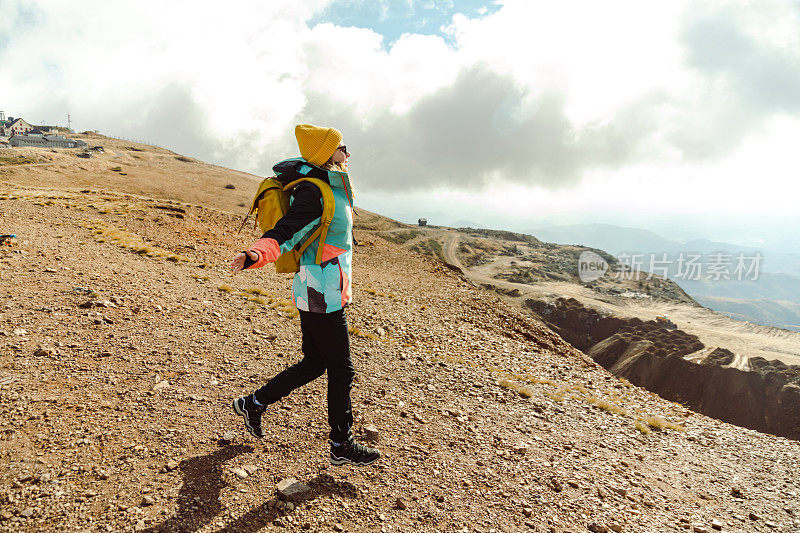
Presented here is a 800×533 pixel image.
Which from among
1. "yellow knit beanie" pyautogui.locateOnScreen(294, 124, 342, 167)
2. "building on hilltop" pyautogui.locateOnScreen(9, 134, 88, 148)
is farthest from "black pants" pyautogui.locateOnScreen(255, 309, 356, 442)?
"building on hilltop" pyautogui.locateOnScreen(9, 134, 88, 148)

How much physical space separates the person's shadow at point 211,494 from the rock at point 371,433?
1.12 metres

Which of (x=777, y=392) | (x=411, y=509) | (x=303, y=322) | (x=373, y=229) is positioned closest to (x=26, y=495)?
(x=303, y=322)

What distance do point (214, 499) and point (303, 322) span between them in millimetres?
1877

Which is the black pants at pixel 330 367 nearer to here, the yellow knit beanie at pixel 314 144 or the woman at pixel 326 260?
the woman at pixel 326 260

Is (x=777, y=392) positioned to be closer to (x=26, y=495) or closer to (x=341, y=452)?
(x=341, y=452)

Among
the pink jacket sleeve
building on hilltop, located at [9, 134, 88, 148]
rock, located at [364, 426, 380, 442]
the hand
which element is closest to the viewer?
the hand

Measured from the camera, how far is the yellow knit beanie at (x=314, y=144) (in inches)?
146

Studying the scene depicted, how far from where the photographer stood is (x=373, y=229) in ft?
281

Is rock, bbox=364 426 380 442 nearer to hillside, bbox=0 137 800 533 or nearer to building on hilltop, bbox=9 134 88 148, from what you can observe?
hillside, bbox=0 137 800 533

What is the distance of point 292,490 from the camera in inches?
151

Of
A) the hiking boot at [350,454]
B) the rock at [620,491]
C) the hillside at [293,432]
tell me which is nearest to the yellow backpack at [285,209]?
the hiking boot at [350,454]

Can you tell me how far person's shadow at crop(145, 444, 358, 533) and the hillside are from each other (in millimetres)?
18

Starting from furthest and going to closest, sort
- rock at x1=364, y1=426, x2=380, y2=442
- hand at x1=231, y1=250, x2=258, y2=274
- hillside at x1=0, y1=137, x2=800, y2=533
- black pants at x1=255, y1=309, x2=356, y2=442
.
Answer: rock at x1=364, y1=426, x2=380, y2=442, black pants at x1=255, y1=309, x2=356, y2=442, hillside at x1=0, y1=137, x2=800, y2=533, hand at x1=231, y1=250, x2=258, y2=274

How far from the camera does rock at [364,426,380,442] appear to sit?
5.27 m
